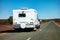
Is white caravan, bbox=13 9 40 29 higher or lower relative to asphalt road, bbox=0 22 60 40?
higher

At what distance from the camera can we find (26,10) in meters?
25.0

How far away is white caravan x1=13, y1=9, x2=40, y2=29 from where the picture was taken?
2477cm

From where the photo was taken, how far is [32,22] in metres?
24.8

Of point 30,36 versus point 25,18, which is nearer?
point 30,36

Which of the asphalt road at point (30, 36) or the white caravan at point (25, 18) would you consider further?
the white caravan at point (25, 18)

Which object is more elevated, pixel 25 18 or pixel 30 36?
pixel 25 18

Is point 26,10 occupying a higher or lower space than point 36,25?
higher

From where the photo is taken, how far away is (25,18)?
82.4ft

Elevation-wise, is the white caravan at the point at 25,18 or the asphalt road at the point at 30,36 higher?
the white caravan at the point at 25,18

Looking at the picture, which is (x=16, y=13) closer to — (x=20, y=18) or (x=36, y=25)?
(x=20, y=18)

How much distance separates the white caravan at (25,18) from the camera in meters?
24.8

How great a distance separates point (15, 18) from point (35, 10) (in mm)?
2259

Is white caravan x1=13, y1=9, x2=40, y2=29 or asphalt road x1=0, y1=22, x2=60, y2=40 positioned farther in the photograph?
white caravan x1=13, y1=9, x2=40, y2=29

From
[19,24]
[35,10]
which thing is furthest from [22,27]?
[35,10]
